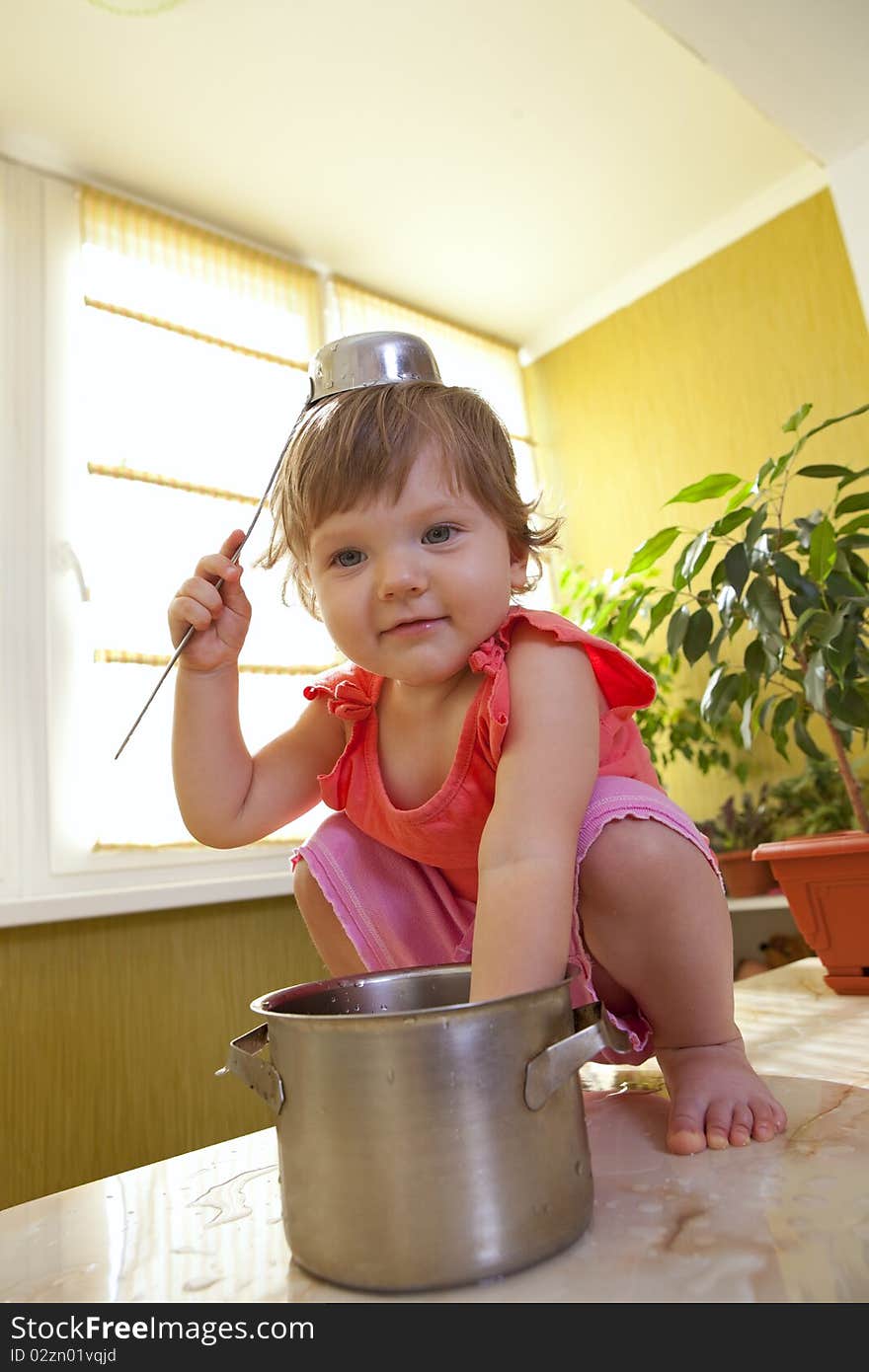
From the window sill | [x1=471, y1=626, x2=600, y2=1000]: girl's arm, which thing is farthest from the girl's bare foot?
the window sill

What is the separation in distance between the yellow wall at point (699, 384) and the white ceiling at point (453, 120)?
0.12 meters

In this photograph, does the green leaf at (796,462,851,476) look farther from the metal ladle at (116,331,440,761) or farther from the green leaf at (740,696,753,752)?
the metal ladle at (116,331,440,761)

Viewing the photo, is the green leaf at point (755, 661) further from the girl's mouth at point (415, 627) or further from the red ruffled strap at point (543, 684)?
the girl's mouth at point (415, 627)

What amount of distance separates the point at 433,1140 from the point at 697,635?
1.33 m

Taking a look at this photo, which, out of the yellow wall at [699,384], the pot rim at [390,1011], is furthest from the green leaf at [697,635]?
the pot rim at [390,1011]

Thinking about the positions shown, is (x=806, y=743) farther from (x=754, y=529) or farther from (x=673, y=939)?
(x=673, y=939)

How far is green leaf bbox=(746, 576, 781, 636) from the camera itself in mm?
1447

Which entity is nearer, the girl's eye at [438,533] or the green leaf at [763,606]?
the girl's eye at [438,533]

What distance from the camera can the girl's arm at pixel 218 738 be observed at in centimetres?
80

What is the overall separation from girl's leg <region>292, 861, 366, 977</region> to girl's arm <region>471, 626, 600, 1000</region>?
0.28m

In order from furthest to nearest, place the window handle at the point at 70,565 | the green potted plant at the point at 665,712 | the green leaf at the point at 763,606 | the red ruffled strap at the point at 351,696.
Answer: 1. the green potted plant at the point at 665,712
2. the window handle at the point at 70,565
3. the green leaf at the point at 763,606
4. the red ruffled strap at the point at 351,696

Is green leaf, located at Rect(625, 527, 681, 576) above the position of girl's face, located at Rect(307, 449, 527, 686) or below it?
above

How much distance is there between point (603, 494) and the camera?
273 centimetres

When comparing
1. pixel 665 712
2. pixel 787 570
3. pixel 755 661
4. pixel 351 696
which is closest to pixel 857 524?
pixel 787 570
